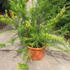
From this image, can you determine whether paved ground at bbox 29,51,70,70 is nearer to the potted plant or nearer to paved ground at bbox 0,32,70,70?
paved ground at bbox 0,32,70,70

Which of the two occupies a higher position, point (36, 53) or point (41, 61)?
point (36, 53)

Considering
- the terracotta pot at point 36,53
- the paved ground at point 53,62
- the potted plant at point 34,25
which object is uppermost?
the potted plant at point 34,25

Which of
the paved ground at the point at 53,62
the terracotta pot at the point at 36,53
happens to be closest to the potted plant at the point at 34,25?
the terracotta pot at the point at 36,53

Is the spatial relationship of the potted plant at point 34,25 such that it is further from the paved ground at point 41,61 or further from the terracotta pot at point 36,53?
the paved ground at point 41,61

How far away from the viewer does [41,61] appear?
3.28 m

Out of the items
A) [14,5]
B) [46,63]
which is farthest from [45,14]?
[46,63]

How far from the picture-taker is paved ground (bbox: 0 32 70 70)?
3.10 m

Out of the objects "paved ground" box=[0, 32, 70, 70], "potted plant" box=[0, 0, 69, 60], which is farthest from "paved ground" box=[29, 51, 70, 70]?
"potted plant" box=[0, 0, 69, 60]

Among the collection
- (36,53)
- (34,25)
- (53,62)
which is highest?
(34,25)

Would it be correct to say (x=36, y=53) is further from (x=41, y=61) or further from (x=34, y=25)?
(x=34, y=25)

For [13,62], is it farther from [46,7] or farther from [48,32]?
[46,7]

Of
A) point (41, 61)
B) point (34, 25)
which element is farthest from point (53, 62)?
point (34, 25)

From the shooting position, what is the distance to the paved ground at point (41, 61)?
3105 millimetres

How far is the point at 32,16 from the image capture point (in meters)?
3.14
